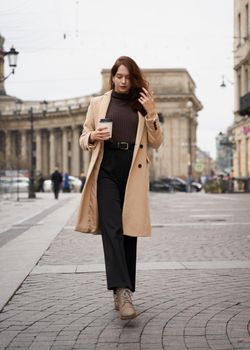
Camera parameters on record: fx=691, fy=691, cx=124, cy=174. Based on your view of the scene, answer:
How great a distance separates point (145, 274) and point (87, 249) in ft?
10.0

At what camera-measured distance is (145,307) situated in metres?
6.07

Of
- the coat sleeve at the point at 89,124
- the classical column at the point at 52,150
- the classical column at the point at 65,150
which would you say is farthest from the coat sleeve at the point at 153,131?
the classical column at the point at 52,150

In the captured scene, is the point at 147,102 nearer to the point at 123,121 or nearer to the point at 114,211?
the point at 123,121

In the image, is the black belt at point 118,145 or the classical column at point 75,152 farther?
the classical column at point 75,152

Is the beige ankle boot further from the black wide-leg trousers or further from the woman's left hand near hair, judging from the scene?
the woman's left hand near hair

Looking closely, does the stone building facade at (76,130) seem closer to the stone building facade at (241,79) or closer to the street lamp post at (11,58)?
the stone building facade at (241,79)

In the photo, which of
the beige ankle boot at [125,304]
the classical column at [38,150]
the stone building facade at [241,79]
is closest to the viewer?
the beige ankle boot at [125,304]

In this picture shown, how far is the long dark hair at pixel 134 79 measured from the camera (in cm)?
582

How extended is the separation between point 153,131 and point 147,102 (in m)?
0.26

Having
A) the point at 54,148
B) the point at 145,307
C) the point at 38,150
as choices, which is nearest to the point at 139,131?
the point at 145,307

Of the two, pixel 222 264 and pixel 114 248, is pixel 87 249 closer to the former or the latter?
pixel 222 264

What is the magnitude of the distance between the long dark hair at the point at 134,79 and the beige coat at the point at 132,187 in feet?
0.30

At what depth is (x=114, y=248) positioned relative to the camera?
5.64 meters

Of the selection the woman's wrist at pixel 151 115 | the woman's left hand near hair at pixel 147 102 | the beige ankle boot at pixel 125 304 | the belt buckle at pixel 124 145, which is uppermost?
the woman's left hand near hair at pixel 147 102
